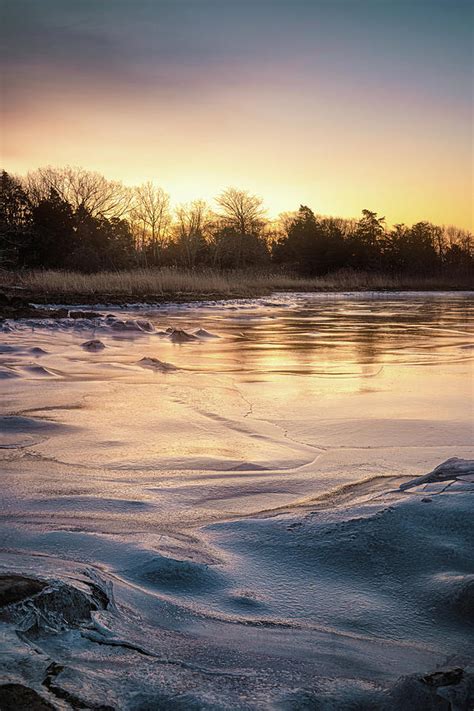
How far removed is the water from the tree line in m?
27.9

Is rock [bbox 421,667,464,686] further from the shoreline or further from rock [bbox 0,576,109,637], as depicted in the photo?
the shoreline

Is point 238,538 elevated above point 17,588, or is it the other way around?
point 17,588

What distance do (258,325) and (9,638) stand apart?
39.3ft

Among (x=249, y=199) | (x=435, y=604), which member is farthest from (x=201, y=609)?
(x=249, y=199)

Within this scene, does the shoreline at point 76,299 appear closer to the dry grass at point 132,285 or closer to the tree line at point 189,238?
the dry grass at point 132,285

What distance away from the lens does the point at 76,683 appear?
1.16m

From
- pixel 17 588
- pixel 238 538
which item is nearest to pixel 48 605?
pixel 17 588

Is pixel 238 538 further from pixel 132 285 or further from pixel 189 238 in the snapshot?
pixel 189 238

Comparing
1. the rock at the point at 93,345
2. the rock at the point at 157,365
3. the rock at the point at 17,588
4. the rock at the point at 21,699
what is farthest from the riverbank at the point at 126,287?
the rock at the point at 21,699

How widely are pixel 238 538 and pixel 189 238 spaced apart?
46.6m

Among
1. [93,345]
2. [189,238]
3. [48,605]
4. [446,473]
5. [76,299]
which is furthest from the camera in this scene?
[189,238]

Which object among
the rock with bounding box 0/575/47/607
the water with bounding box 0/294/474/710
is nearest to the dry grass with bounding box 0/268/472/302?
the water with bounding box 0/294/474/710

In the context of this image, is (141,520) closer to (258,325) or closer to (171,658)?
(171,658)

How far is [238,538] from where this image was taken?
206cm
